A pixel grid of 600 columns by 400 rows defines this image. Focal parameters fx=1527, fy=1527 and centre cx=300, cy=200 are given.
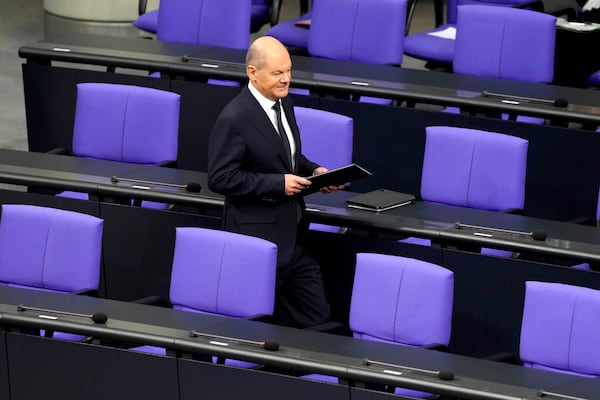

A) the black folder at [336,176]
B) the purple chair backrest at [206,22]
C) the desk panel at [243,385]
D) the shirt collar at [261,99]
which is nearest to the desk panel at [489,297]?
the black folder at [336,176]

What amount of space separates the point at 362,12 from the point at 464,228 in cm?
241

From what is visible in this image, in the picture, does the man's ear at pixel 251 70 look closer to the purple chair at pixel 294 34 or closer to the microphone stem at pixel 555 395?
the microphone stem at pixel 555 395

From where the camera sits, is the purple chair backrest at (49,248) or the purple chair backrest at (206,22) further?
the purple chair backrest at (206,22)

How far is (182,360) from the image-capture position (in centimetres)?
545

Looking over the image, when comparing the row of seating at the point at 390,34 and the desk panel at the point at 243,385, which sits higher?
the row of seating at the point at 390,34

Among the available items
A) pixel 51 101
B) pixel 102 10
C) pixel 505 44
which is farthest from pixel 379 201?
pixel 102 10

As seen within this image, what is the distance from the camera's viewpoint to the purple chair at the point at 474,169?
6754 millimetres

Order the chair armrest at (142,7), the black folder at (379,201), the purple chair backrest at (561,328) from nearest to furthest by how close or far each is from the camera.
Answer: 1. the purple chair backrest at (561,328)
2. the black folder at (379,201)
3. the chair armrest at (142,7)

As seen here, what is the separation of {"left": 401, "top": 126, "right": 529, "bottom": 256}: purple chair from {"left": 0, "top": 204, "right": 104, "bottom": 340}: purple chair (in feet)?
5.32

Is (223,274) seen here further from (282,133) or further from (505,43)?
(505,43)

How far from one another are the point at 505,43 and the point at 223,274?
274 centimetres

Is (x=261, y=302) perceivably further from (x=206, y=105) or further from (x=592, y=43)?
(x=592, y=43)

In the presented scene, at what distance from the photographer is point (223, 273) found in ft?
19.5

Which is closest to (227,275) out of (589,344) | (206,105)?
(589,344)
